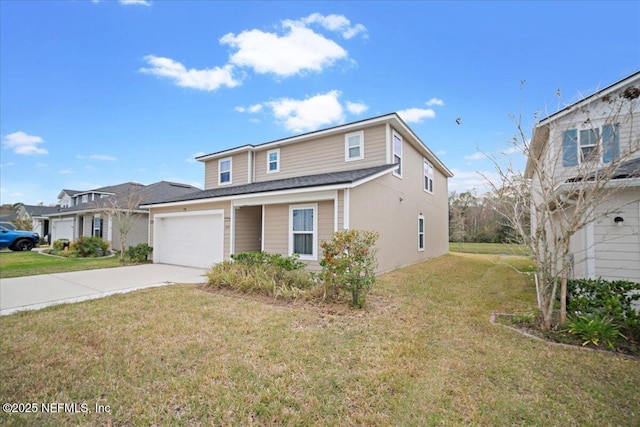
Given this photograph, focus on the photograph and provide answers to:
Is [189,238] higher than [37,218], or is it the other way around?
[37,218]

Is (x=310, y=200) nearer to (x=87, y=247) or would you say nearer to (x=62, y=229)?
(x=87, y=247)

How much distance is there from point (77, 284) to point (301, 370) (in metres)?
8.42

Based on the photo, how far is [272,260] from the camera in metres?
7.70

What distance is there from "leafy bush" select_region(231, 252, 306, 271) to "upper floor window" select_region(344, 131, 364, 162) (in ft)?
17.2

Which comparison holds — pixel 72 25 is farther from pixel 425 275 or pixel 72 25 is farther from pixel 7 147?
pixel 7 147

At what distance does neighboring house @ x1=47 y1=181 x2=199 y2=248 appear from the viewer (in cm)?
1891

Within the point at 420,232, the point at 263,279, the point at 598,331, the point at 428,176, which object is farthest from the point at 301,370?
the point at 428,176

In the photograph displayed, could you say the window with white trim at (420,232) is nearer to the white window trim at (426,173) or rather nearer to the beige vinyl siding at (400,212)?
the beige vinyl siding at (400,212)

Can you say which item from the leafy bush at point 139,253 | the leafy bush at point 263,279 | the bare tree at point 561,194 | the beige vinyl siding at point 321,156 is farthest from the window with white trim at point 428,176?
the leafy bush at point 139,253

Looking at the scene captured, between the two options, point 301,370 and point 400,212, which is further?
point 400,212

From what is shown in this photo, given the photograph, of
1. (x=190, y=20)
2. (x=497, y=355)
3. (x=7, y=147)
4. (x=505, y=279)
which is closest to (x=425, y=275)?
(x=505, y=279)

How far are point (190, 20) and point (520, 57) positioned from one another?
11216 millimetres

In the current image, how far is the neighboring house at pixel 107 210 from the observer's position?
62.0 feet

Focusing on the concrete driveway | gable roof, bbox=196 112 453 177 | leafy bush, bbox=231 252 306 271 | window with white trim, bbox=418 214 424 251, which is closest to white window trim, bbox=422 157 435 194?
gable roof, bbox=196 112 453 177
